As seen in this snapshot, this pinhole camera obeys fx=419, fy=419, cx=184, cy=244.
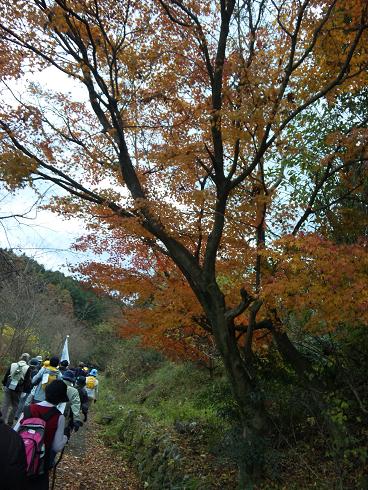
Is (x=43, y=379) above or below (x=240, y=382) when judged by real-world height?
below

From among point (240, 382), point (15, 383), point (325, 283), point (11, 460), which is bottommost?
point (11, 460)

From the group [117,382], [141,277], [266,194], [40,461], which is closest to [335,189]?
[266,194]

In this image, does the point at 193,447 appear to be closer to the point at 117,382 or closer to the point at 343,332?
the point at 343,332

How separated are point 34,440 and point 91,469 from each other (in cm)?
622

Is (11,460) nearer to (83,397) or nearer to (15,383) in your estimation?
(15,383)

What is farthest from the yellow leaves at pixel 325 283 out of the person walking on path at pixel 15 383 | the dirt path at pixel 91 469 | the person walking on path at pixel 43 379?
the person walking on path at pixel 15 383

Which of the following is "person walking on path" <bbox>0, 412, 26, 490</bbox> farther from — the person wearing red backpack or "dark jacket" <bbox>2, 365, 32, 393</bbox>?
"dark jacket" <bbox>2, 365, 32, 393</bbox>

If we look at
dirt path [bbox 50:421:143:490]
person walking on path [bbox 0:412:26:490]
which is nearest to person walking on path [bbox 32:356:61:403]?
dirt path [bbox 50:421:143:490]

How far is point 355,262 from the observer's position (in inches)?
226

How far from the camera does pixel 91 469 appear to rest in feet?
30.9

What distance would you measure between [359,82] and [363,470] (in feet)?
22.0

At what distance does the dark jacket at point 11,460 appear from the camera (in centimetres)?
308

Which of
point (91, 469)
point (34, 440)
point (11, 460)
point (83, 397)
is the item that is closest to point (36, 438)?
point (34, 440)

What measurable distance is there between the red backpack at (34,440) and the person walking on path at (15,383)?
5.45 meters
